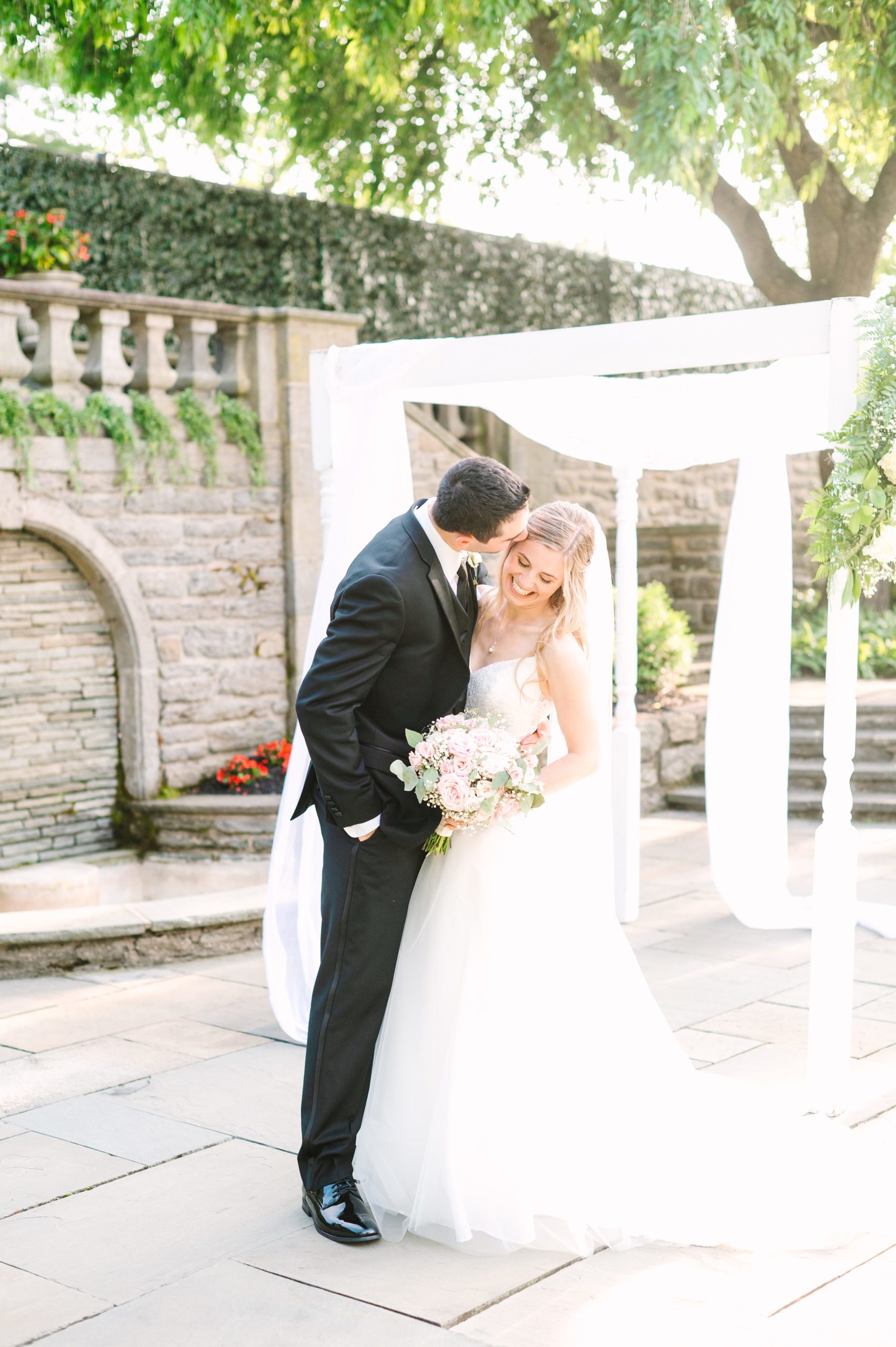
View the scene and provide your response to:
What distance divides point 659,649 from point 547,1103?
6.95 metres

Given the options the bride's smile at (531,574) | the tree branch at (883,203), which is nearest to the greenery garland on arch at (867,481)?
the bride's smile at (531,574)

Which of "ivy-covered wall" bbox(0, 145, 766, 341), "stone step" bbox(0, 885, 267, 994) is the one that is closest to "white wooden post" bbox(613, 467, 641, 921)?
"stone step" bbox(0, 885, 267, 994)

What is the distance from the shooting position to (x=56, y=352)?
7.60 meters

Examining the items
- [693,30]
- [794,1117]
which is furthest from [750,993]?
[693,30]

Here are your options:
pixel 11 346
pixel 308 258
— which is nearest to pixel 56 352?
pixel 11 346

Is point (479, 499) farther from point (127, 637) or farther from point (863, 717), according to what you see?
point (863, 717)

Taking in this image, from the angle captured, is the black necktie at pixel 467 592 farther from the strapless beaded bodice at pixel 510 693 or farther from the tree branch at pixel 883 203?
the tree branch at pixel 883 203

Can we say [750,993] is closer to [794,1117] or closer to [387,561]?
[794,1117]

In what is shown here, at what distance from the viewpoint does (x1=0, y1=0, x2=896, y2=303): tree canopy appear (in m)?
8.70

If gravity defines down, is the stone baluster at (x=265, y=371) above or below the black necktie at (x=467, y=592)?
above

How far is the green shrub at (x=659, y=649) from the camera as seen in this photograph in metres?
10.0

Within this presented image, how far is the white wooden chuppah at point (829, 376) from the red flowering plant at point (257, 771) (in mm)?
3541

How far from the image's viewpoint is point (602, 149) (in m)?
11.8

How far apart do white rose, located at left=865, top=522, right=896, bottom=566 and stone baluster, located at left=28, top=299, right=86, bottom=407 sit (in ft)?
17.3
